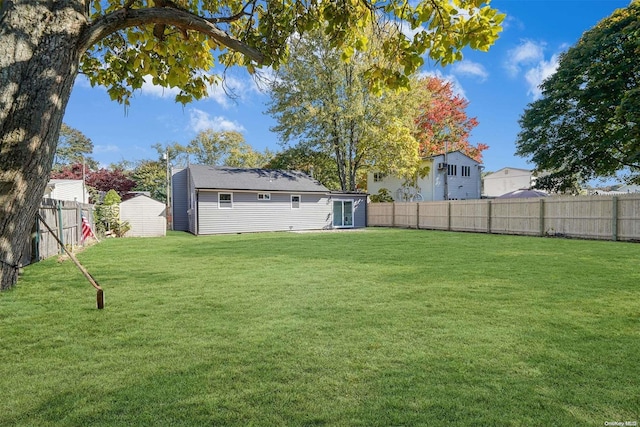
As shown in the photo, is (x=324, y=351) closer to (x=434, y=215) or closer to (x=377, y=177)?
(x=434, y=215)

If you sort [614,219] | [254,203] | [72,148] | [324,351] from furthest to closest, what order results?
[72,148], [254,203], [614,219], [324,351]

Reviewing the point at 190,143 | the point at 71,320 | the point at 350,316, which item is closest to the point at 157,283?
the point at 71,320

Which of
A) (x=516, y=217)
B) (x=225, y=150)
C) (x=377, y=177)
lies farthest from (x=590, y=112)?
(x=225, y=150)

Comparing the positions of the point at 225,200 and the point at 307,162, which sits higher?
the point at 307,162

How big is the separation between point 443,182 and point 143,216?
2140 centimetres

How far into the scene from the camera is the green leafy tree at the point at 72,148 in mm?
41688

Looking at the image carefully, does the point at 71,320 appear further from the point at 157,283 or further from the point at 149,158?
the point at 149,158

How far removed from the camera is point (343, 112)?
922 inches

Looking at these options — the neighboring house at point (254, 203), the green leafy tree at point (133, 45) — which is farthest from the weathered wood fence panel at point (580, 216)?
the green leafy tree at point (133, 45)

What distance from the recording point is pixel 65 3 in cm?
159

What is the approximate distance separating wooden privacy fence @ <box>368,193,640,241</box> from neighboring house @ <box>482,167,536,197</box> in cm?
2110

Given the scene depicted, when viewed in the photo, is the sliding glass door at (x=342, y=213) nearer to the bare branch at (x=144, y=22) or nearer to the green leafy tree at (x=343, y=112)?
the green leafy tree at (x=343, y=112)

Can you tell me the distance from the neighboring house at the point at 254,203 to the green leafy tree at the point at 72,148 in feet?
94.5

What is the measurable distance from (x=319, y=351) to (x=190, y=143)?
124 feet
